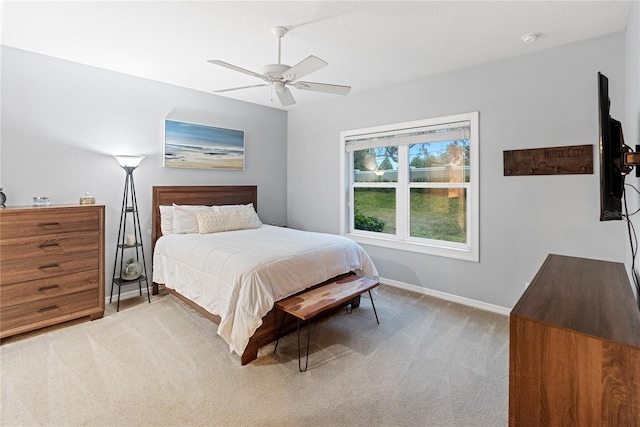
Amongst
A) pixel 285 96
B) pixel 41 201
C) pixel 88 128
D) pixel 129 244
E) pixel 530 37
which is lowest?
pixel 129 244

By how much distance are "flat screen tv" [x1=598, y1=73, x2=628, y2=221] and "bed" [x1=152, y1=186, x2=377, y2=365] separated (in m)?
2.03

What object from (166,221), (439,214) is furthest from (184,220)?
(439,214)

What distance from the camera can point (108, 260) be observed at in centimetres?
367

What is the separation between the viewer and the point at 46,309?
9.29ft

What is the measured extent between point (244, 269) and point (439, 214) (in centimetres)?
252

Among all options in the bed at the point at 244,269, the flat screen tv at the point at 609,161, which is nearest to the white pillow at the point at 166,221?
the bed at the point at 244,269

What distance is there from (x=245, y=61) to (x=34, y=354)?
3.11 metres

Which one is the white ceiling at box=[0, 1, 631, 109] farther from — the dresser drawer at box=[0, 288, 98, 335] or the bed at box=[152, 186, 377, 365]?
the dresser drawer at box=[0, 288, 98, 335]

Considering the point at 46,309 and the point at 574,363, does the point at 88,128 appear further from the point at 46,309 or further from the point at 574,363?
the point at 574,363

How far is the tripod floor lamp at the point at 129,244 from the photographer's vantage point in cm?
355

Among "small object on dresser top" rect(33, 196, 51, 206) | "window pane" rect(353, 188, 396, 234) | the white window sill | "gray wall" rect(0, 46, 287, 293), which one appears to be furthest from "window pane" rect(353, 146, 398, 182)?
"small object on dresser top" rect(33, 196, 51, 206)

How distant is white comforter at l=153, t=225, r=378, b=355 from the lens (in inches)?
94.6

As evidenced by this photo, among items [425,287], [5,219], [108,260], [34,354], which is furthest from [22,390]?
[425,287]

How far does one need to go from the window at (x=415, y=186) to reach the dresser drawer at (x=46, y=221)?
3.03 metres
